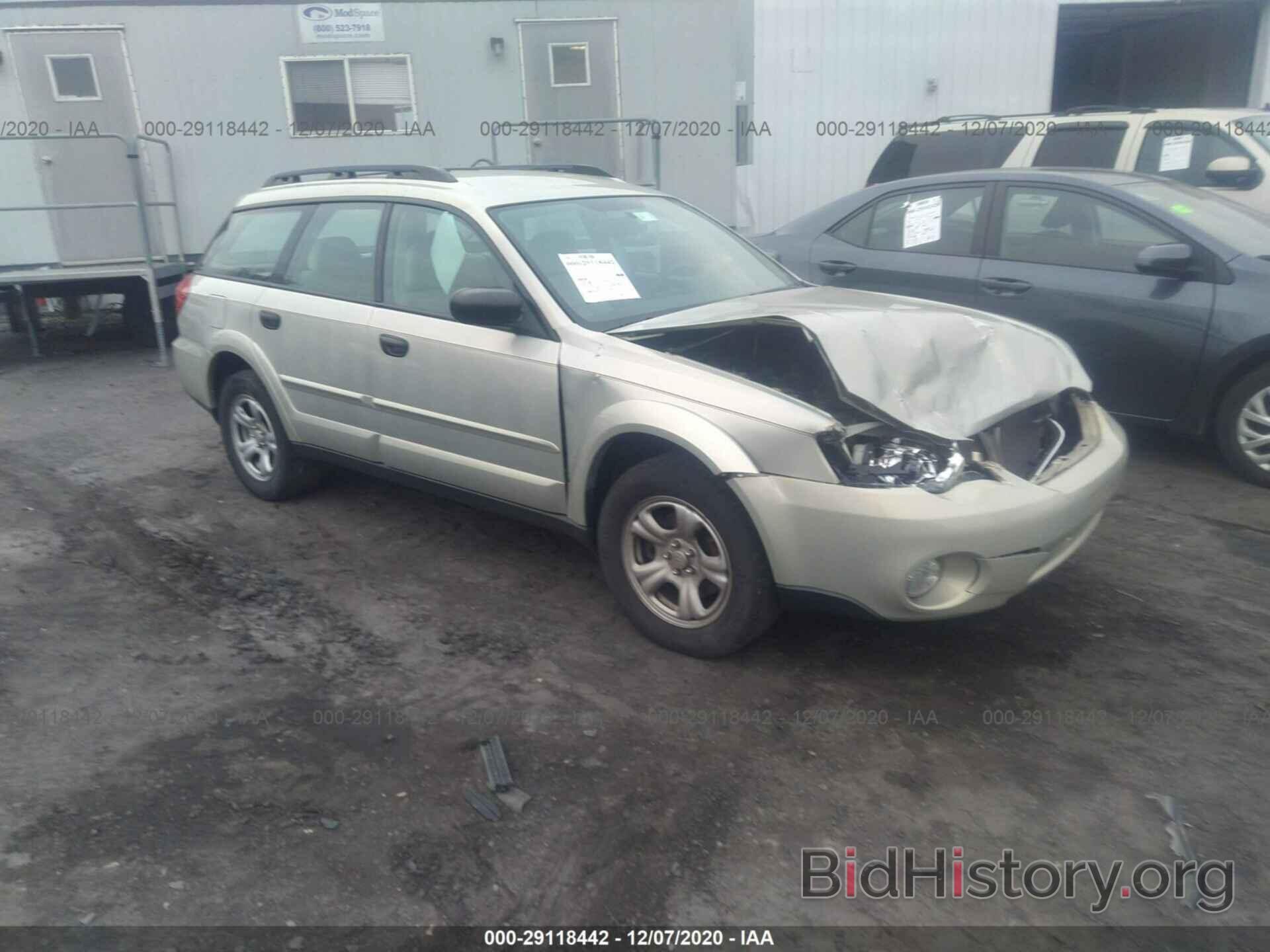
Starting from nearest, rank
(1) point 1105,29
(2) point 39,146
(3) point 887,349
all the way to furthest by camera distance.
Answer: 1. (3) point 887,349
2. (2) point 39,146
3. (1) point 1105,29

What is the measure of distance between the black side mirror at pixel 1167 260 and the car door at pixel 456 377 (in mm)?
3243

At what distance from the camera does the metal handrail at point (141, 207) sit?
9.03 metres

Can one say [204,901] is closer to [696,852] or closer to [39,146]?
[696,852]

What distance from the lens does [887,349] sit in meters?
3.65

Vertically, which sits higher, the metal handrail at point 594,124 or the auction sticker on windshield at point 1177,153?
the metal handrail at point 594,124

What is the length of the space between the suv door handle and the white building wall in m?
7.80

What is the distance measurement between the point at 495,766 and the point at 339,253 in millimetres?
2835

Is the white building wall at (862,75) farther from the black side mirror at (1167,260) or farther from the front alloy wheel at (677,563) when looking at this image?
the front alloy wheel at (677,563)

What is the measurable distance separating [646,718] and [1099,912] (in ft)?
4.66

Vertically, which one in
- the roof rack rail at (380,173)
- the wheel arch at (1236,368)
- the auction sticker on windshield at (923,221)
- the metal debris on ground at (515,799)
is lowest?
the metal debris on ground at (515,799)

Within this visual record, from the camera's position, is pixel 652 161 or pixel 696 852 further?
pixel 652 161

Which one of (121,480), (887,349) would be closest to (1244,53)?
(887,349)

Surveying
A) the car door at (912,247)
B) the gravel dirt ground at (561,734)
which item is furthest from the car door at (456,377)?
the car door at (912,247)

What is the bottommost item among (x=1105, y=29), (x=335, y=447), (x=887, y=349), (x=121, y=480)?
(x=121, y=480)
